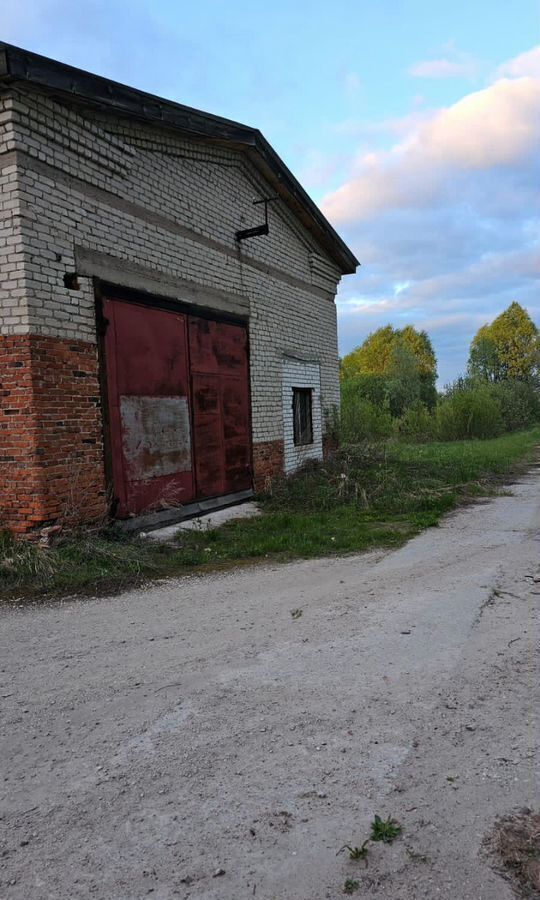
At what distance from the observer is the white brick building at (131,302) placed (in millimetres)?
5789

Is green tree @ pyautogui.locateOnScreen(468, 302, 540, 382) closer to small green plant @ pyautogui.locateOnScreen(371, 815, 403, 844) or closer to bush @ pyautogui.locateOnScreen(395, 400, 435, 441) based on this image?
bush @ pyautogui.locateOnScreen(395, 400, 435, 441)

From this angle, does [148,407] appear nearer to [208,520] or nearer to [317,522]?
[208,520]

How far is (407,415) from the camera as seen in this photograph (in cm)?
2462

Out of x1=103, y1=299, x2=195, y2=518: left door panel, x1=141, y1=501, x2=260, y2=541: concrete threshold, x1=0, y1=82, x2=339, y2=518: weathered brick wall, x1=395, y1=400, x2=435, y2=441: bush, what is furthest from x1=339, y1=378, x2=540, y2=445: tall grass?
x1=103, y1=299, x2=195, y2=518: left door panel

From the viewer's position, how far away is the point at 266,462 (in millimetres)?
10227

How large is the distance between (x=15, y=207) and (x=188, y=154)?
3411 mm

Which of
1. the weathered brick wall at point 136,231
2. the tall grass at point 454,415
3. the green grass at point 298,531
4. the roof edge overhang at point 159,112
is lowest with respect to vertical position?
the green grass at point 298,531

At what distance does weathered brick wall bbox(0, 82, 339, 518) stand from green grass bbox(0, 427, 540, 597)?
1.12 metres

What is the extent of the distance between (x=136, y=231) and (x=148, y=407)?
2197mm

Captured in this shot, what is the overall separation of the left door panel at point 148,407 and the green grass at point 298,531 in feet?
2.45

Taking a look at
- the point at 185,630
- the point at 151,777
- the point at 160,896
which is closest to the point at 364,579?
the point at 185,630

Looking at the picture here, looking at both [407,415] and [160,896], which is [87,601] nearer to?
[160,896]

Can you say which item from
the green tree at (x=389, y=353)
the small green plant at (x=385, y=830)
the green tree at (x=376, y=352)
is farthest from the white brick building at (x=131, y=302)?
the green tree at (x=376, y=352)

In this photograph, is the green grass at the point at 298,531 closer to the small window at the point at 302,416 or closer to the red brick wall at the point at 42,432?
the red brick wall at the point at 42,432
